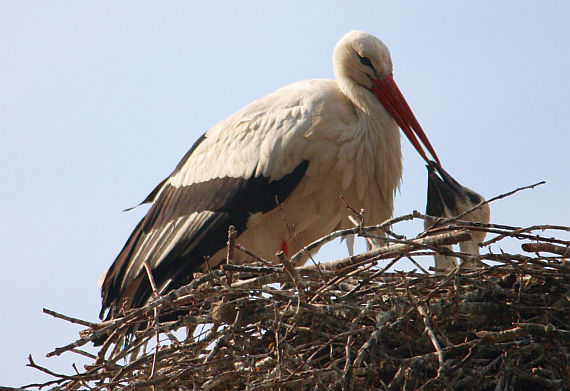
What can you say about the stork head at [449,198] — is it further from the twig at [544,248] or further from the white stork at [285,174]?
the twig at [544,248]

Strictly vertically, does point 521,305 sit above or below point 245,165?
Answer: below

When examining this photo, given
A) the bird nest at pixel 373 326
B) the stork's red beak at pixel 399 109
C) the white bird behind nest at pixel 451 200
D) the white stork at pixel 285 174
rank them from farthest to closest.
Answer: the stork's red beak at pixel 399 109, the white stork at pixel 285 174, the white bird behind nest at pixel 451 200, the bird nest at pixel 373 326

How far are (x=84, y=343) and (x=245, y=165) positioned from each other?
5.99 ft

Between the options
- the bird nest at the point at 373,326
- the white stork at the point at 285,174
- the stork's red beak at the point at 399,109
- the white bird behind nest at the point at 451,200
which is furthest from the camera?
the stork's red beak at the point at 399,109

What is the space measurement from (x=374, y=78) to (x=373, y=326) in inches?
89.7

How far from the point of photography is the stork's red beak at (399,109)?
5.39m

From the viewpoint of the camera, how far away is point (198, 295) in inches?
149

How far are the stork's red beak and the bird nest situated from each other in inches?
65.6

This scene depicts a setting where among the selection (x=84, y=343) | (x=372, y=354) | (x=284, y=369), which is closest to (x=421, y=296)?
(x=372, y=354)

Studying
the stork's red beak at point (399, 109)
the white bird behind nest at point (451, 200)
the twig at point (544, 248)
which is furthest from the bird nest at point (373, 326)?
the stork's red beak at point (399, 109)

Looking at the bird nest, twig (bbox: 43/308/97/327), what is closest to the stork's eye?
the bird nest

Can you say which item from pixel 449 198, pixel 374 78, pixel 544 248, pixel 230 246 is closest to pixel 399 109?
pixel 374 78

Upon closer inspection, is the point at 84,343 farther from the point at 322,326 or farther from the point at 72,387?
the point at 322,326

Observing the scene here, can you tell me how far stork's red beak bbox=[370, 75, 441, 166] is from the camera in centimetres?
539
